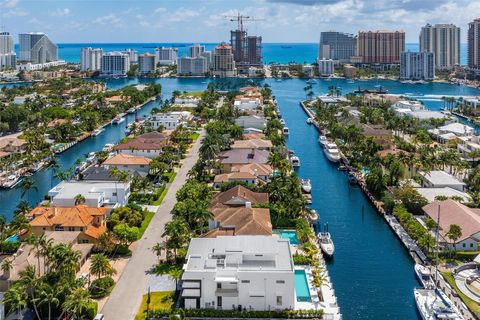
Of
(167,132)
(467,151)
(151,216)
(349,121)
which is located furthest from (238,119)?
(151,216)

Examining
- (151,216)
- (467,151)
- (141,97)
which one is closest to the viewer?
(151,216)

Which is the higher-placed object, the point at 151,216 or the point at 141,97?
the point at 141,97

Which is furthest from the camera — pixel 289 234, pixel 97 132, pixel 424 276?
pixel 97 132

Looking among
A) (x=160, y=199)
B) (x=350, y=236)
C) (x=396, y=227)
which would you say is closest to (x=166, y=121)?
(x=160, y=199)

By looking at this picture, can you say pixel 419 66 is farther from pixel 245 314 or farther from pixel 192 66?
pixel 245 314

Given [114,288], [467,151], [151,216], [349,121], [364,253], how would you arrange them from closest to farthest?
[114,288], [364,253], [151,216], [467,151], [349,121]

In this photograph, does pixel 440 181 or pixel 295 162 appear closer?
Answer: pixel 440 181

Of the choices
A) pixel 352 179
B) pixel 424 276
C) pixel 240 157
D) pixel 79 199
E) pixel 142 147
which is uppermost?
pixel 142 147

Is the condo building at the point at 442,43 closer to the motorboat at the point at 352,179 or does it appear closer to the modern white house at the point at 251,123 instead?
the modern white house at the point at 251,123

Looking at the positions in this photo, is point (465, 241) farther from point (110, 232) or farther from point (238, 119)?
point (238, 119)
